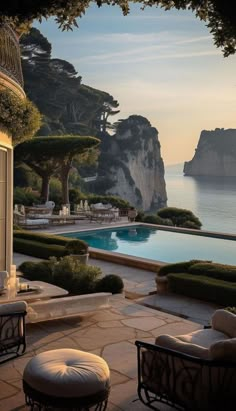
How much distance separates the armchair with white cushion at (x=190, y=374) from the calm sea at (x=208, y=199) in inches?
952

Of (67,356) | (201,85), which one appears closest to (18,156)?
(201,85)

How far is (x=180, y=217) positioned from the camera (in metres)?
25.5

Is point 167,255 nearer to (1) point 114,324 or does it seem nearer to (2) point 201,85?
(2) point 201,85

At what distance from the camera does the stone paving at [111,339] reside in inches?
175

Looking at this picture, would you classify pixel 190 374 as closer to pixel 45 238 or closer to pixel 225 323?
pixel 225 323

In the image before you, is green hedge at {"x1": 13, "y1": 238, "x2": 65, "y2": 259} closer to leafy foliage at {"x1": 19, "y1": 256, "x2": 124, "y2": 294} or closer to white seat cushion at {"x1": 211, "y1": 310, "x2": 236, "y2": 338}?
leafy foliage at {"x1": 19, "y1": 256, "x2": 124, "y2": 294}

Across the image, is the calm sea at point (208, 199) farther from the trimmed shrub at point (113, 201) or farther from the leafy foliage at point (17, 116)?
the leafy foliage at point (17, 116)

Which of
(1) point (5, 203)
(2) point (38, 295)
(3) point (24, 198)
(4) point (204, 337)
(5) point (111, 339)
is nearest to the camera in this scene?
(4) point (204, 337)

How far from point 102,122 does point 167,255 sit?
2442 inches

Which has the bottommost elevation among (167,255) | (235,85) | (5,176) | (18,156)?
(167,255)

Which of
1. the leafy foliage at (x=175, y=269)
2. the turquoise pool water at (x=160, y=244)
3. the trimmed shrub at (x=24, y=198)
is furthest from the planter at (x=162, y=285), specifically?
the trimmed shrub at (x=24, y=198)

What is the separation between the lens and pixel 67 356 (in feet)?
13.3

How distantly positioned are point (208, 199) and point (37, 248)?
56270mm

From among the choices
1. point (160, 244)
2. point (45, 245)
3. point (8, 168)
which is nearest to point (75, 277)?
point (8, 168)
